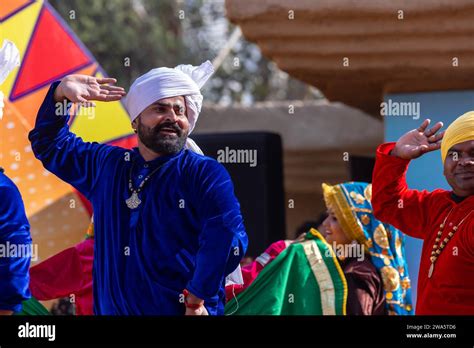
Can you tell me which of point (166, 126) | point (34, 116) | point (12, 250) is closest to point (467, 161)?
point (166, 126)

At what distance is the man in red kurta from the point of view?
4.29m

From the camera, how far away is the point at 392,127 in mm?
6457

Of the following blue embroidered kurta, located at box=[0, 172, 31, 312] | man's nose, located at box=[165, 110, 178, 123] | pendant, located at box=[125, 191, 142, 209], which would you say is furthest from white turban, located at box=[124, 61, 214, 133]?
blue embroidered kurta, located at box=[0, 172, 31, 312]

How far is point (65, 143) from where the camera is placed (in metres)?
4.45

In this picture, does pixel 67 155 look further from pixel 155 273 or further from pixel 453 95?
pixel 453 95

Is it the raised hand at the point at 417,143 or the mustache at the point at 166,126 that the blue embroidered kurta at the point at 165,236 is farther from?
the raised hand at the point at 417,143

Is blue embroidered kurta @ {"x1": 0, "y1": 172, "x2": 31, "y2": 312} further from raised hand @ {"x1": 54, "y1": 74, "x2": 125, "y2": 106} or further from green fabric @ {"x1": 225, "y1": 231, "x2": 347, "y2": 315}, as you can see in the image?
green fabric @ {"x1": 225, "y1": 231, "x2": 347, "y2": 315}

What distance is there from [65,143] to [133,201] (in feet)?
1.31

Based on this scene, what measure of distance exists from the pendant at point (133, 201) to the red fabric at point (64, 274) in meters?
1.22

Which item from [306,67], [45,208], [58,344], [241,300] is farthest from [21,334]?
[306,67]

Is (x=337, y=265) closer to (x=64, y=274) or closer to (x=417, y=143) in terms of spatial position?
(x=417, y=143)

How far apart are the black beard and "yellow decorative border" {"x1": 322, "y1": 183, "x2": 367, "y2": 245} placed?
1506mm

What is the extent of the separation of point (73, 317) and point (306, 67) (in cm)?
271

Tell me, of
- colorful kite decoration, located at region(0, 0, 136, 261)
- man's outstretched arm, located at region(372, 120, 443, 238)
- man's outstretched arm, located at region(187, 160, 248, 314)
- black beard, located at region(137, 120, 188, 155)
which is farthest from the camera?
colorful kite decoration, located at region(0, 0, 136, 261)
